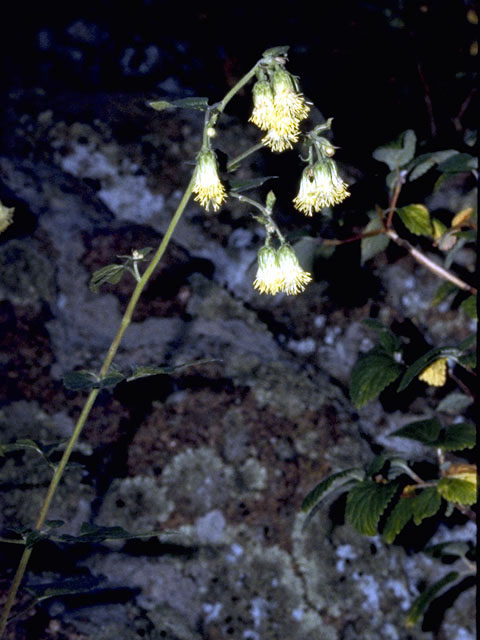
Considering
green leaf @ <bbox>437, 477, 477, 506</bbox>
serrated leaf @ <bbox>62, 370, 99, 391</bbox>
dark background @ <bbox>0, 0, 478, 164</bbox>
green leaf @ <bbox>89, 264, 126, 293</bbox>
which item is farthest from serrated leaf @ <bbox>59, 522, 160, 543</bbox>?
dark background @ <bbox>0, 0, 478, 164</bbox>

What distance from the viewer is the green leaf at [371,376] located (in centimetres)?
147

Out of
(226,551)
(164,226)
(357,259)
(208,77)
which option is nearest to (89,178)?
(164,226)

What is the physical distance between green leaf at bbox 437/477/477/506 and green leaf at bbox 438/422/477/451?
0.07 metres

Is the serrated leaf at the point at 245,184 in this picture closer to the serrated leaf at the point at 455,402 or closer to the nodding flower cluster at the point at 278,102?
the nodding flower cluster at the point at 278,102

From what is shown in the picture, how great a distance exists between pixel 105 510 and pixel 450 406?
1.01 metres

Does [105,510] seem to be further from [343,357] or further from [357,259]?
[357,259]

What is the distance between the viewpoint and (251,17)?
2.63 meters

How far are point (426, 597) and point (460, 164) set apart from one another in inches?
44.5

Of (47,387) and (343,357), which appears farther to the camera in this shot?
(343,357)

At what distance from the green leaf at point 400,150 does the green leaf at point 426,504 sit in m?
0.89

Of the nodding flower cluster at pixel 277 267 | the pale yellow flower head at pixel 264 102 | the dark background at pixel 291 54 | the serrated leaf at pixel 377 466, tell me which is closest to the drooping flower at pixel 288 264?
the nodding flower cluster at pixel 277 267

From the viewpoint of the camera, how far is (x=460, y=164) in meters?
1.57

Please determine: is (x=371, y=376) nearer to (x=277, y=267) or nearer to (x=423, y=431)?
(x=423, y=431)

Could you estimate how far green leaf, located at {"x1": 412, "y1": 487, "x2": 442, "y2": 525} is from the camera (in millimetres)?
1292
